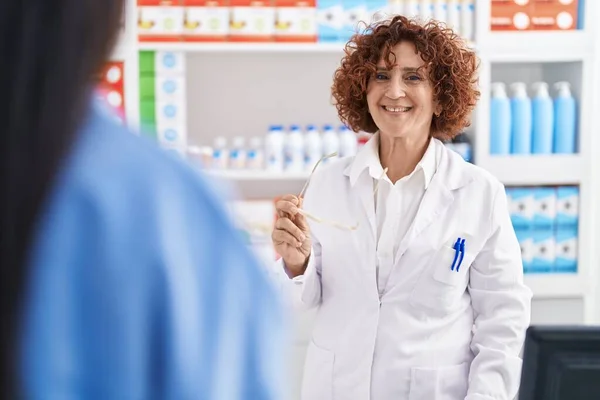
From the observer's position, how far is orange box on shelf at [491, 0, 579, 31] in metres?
3.20

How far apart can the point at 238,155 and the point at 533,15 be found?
4.43ft

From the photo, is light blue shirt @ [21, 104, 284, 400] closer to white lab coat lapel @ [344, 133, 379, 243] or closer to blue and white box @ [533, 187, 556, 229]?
white lab coat lapel @ [344, 133, 379, 243]

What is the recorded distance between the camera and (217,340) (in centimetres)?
39

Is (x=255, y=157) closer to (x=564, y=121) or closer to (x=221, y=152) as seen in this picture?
(x=221, y=152)

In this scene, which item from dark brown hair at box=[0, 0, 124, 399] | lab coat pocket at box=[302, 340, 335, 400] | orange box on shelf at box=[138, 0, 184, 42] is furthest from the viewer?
orange box on shelf at box=[138, 0, 184, 42]

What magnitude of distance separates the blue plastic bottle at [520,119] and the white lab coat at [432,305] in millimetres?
1341

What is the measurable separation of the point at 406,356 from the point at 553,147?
5.67 ft

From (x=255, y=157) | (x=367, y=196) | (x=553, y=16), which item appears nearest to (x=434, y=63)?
(x=367, y=196)

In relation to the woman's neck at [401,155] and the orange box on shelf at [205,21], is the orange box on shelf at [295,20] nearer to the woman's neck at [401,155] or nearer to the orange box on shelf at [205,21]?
the orange box on shelf at [205,21]

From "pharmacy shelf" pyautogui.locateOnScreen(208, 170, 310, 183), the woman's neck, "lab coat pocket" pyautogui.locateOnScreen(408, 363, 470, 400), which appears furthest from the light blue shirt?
"pharmacy shelf" pyautogui.locateOnScreen(208, 170, 310, 183)

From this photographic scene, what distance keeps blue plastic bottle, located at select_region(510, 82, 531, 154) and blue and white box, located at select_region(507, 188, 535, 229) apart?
167 millimetres

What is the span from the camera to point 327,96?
3.53 metres

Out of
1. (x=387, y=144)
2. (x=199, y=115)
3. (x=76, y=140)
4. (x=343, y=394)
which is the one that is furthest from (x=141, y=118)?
(x=76, y=140)

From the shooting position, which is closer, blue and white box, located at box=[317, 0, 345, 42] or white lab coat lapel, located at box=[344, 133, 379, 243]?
white lab coat lapel, located at box=[344, 133, 379, 243]
